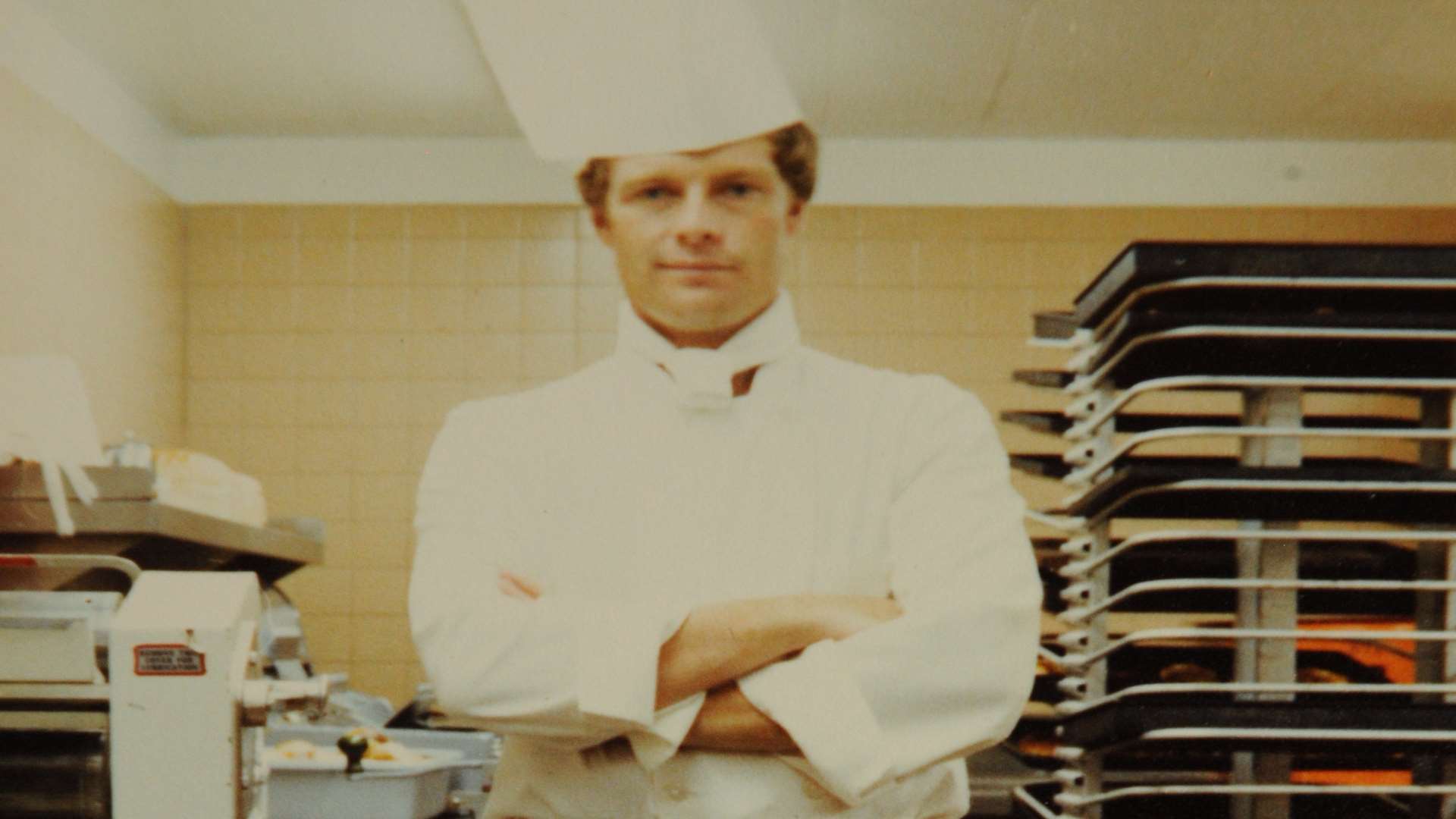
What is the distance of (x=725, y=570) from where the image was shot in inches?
49.3

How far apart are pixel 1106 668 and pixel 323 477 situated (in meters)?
3.05

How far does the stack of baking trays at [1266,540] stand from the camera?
1.35m

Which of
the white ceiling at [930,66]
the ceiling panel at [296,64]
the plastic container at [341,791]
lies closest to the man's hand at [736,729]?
the plastic container at [341,791]

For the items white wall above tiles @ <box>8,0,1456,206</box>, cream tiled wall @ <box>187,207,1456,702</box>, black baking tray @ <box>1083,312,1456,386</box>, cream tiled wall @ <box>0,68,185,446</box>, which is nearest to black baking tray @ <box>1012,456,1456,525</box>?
black baking tray @ <box>1083,312,1456,386</box>

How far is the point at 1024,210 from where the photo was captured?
413cm

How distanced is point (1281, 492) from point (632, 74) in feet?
2.44

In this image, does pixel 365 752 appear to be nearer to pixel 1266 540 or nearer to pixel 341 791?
pixel 341 791

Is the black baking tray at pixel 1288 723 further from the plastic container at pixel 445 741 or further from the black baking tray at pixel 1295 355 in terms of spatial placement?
the plastic container at pixel 445 741

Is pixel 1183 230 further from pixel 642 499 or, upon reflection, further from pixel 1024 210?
pixel 642 499

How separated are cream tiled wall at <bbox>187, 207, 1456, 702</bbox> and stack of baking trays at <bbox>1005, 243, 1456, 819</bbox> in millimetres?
2574

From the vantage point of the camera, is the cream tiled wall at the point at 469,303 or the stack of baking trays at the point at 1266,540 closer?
the stack of baking trays at the point at 1266,540

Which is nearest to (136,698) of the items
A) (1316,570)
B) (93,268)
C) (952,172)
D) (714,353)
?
(714,353)

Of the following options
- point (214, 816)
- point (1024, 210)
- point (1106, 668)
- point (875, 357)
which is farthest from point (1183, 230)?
point (214, 816)

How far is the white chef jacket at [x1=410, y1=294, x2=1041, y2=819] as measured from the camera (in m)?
1.13
